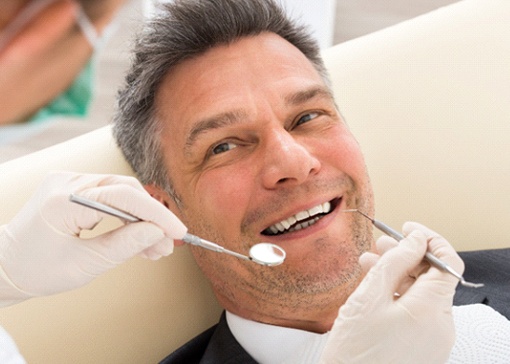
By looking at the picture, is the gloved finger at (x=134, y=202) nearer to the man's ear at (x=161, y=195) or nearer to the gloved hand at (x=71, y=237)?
the gloved hand at (x=71, y=237)

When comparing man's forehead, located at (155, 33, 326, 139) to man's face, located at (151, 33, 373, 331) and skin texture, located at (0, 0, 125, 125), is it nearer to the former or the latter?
man's face, located at (151, 33, 373, 331)

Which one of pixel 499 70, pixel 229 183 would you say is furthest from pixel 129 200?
pixel 499 70

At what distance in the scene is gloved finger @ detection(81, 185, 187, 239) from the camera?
1178 mm

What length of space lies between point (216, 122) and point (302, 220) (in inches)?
10.6

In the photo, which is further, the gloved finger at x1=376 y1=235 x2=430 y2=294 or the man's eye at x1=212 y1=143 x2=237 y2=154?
the man's eye at x1=212 y1=143 x2=237 y2=154

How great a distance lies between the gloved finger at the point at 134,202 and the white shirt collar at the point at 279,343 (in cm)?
43

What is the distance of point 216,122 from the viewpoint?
1498 mm

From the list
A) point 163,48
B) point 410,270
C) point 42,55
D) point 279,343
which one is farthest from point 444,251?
point 42,55

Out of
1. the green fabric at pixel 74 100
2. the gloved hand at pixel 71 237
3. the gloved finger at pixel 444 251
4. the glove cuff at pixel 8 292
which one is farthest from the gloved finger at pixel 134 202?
the green fabric at pixel 74 100

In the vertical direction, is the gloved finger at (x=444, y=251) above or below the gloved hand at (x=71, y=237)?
below

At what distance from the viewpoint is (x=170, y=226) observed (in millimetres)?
1196

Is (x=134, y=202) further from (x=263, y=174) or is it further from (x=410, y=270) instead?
(x=410, y=270)

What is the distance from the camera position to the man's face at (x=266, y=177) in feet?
4.75

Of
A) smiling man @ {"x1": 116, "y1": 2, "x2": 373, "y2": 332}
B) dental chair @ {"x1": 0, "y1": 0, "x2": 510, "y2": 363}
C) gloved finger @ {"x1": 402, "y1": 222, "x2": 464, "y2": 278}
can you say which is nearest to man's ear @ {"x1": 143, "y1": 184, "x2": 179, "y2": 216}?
smiling man @ {"x1": 116, "y1": 2, "x2": 373, "y2": 332}
